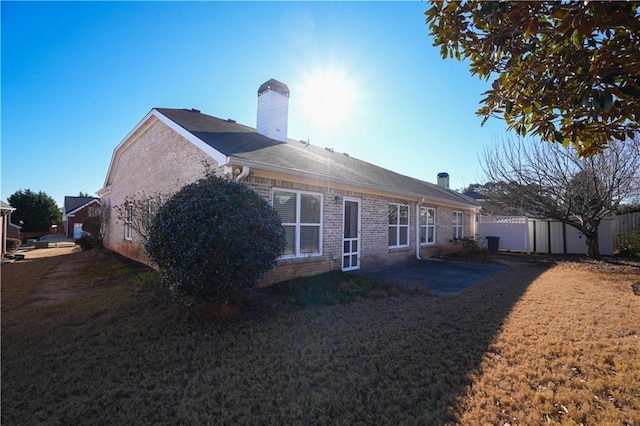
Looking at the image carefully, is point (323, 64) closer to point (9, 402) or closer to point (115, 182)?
point (9, 402)

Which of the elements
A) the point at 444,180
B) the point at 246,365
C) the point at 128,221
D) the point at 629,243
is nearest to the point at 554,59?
the point at 246,365

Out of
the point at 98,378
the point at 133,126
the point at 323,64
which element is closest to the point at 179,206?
the point at 98,378

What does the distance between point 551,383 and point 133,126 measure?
1446cm

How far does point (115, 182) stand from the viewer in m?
15.7

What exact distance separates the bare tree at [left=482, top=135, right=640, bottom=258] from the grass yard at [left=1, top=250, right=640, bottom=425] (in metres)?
7.83

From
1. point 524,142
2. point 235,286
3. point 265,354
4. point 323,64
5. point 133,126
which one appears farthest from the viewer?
point 524,142

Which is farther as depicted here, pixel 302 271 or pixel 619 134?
pixel 302 271

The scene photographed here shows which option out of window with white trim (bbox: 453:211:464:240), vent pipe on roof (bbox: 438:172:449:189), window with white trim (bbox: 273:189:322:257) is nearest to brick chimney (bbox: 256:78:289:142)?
window with white trim (bbox: 273:189:322:257)

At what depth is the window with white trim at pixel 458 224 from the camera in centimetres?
1696

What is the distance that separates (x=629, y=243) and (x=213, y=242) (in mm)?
19533

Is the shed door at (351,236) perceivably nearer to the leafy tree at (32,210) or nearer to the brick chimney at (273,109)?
the brick chimney at (273,109)

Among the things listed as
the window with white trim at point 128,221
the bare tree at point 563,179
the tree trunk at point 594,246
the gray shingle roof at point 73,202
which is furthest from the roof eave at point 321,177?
the gray shingle roof at point 73,202

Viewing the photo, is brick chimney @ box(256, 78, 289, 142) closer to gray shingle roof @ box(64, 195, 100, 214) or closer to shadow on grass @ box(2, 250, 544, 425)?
shadow on grass @ box(2, 250, 544, 425)

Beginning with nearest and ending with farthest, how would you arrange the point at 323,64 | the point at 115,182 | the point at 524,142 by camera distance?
the point at 323,64 < the point at 524,142 < the point at 115,182
